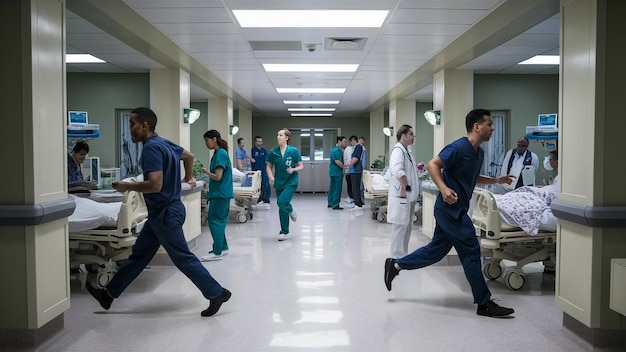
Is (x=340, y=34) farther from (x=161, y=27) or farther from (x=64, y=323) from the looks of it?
(x=64, y=323)

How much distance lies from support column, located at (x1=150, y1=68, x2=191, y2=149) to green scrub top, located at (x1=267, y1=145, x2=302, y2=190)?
1290 mm

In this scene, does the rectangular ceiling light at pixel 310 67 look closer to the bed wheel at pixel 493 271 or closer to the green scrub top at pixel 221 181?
the green scrub top at pixel 221 181

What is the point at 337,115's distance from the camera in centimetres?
1920

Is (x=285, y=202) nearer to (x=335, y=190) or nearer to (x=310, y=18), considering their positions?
(x=310, y=18)

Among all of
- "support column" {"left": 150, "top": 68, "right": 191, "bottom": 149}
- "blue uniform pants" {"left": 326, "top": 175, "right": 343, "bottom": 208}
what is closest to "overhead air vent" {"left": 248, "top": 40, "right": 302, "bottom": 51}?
"support column" {"left": 150, "top": 68, "right": 191, "bottom": 149}

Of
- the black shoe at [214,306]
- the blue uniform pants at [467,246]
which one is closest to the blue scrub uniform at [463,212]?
the blue uniform pants at [467,246]

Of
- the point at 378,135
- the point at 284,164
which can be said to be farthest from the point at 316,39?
the point at 378,135

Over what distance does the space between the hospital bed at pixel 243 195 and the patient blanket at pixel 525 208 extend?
5.62 m

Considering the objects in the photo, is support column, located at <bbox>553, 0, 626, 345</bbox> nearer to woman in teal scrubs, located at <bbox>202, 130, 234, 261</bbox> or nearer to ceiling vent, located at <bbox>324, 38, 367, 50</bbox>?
ceiling vent, located at <bbox>324, 38, 367, 50</bbox>

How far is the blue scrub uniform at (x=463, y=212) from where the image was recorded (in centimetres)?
418

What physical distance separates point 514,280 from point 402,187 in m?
1.36

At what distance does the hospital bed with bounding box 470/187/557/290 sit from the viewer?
16.1 ft

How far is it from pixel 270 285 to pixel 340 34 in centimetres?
286

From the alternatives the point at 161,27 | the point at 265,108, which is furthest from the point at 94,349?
the point at 265,108
